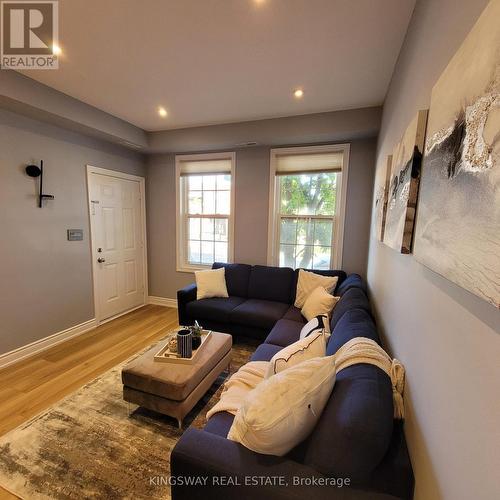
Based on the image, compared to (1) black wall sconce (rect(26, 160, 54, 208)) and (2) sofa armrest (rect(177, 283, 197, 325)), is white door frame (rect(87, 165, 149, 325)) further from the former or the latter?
(2) sofa armrest (rect(177, 283, 197, 325))

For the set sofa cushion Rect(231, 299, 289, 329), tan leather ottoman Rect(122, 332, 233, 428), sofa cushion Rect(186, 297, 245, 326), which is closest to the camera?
tan leather ottoman Rect(122, 332, 233, 428)

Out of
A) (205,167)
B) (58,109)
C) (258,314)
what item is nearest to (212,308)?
(258,314)

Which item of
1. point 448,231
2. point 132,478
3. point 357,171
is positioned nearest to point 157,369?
point 132,478

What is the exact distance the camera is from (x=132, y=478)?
1442mm

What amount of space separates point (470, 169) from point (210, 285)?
300 cm

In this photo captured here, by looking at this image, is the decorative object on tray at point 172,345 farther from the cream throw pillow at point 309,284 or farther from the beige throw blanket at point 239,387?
the cream throw pillow at point 309,284

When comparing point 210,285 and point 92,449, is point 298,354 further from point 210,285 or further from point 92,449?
point 210,285

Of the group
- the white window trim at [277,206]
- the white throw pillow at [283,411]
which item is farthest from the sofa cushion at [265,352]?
the white window trim at [277,206]

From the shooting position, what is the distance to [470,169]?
582 mm

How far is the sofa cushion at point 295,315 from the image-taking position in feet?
8.81

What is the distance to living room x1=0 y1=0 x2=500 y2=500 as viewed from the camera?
0.72 meters

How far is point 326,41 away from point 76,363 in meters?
3.60

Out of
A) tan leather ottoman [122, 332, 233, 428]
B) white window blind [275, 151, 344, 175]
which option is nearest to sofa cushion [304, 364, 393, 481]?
tan leather ottoman [122, 332, 233, 428]

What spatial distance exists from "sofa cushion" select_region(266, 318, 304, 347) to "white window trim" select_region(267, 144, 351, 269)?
123 cm
